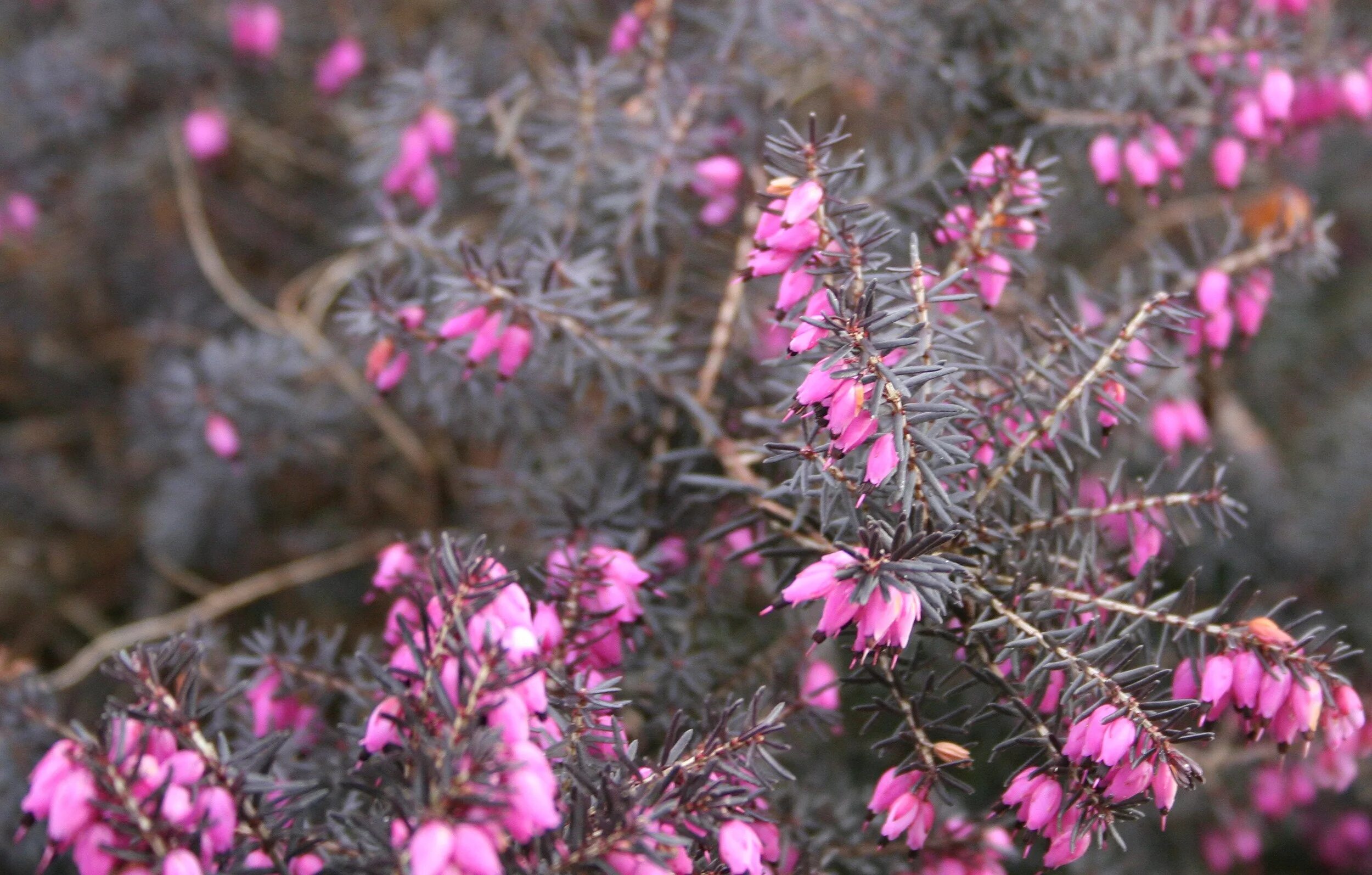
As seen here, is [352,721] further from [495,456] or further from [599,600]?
[495,456]

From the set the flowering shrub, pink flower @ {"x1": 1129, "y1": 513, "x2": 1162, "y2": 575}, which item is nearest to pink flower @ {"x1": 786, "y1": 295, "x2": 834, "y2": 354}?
the flowering shrub

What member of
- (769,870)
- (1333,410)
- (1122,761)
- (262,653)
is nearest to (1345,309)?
(1333,410)

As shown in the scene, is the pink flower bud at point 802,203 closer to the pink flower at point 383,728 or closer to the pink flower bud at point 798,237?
the pink flower bud at point 798,237

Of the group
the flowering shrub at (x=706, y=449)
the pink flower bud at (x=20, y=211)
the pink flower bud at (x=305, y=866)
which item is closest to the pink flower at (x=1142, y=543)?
the flowering shrub at (x=706, y=449)

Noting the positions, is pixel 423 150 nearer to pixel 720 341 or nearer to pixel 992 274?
pixel 720 341

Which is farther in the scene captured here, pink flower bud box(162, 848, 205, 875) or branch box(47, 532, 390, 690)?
branch box(47, 532, 390, 690)

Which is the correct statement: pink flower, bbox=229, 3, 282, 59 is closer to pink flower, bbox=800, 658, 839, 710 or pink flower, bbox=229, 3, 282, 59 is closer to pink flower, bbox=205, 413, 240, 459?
pink flower, bbox=205, 413, 240, 459
